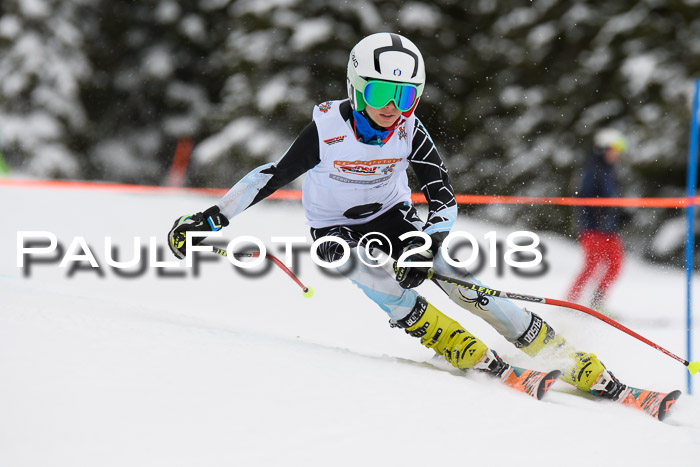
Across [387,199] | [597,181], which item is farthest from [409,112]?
[597,181]

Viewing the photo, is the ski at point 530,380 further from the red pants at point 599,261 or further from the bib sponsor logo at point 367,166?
the red pants at point 599,261

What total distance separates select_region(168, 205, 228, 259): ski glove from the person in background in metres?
3.56

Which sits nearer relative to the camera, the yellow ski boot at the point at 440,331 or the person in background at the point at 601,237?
the yellow ski boot at the point at 440,331

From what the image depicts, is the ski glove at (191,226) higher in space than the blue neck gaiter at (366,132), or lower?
lower

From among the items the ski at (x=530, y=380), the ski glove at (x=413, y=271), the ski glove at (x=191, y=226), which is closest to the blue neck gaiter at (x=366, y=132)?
the ski glove at (x=413, y=271)

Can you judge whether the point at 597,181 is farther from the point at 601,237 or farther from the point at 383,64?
the point at 383,64

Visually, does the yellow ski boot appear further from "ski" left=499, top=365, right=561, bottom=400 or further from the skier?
"ski" left=499, top=365, right=561, bottom=400

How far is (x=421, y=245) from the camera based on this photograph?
12.6 feet

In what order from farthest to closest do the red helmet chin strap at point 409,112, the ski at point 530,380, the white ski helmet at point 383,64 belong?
the red helmet chin strap at point 409,112
the white ski helmet at point 383,64
the ski at point 530,380

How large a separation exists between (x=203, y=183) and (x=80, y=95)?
188 inches

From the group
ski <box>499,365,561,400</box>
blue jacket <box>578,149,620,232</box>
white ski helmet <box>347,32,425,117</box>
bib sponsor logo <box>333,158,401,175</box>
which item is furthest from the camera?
blue jacket <box>578,149,620,232</box>

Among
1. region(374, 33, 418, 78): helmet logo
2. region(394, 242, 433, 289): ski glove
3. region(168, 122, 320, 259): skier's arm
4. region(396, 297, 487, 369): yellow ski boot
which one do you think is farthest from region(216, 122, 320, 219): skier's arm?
region(396, 297, 487, 369): yellow ski boot

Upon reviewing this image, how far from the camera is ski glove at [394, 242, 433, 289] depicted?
12.1 ft

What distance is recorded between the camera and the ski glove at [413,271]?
370 cm
